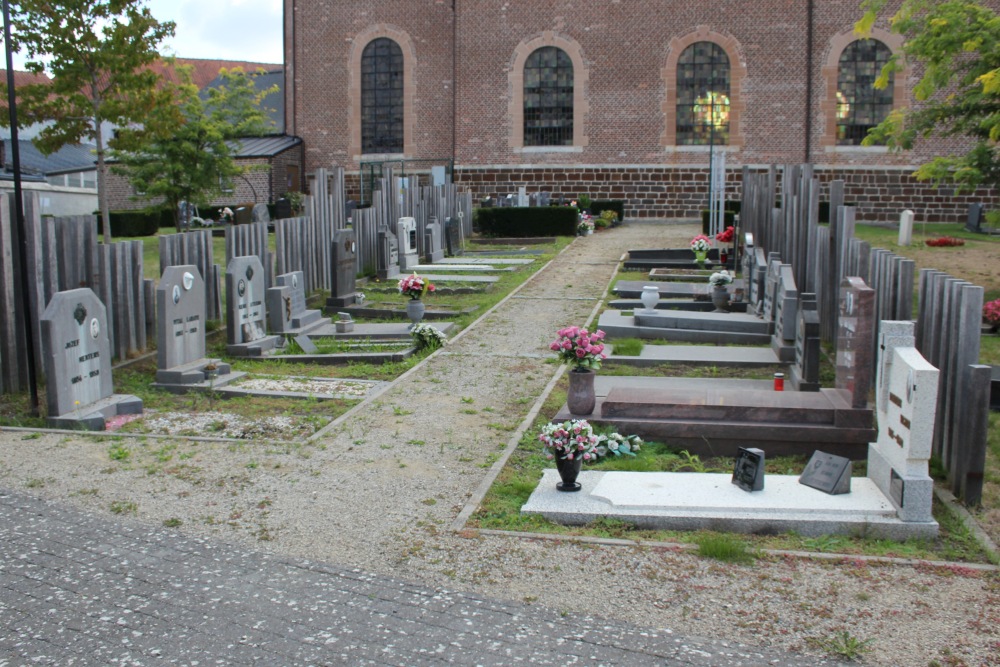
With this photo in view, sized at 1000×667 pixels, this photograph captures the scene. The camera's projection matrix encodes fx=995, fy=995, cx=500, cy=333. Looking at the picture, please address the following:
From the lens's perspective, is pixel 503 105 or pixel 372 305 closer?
pixel 372 305

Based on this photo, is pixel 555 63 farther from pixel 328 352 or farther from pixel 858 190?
pixel 328 352

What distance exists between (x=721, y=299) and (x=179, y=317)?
770 cm

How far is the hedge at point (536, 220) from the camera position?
1066 inches

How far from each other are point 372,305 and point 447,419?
7.38m

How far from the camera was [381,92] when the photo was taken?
34969 mm

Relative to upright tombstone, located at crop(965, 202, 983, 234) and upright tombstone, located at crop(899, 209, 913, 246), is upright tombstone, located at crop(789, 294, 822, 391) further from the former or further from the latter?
upright tombstone, located at crop(965, 202, 983, 234)

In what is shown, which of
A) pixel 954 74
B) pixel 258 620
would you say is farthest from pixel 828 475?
pixel 954 74

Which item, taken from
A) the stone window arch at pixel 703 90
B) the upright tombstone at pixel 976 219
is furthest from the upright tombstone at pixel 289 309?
the stone window arch at pixel 703 90

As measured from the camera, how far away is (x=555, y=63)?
3319 centimetres

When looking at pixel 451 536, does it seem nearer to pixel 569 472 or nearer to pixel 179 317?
pixel 569 472

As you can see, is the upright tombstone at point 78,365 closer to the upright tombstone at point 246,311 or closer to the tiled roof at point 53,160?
the upright tombstone at point 246,311

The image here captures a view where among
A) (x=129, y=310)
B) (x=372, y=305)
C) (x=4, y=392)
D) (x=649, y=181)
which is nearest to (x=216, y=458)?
(x=4, y=392)

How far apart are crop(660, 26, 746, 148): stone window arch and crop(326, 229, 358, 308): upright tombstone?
19.0 meters

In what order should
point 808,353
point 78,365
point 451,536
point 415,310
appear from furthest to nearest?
point 415,310, point 808,353, point 78,365, point 451,536
